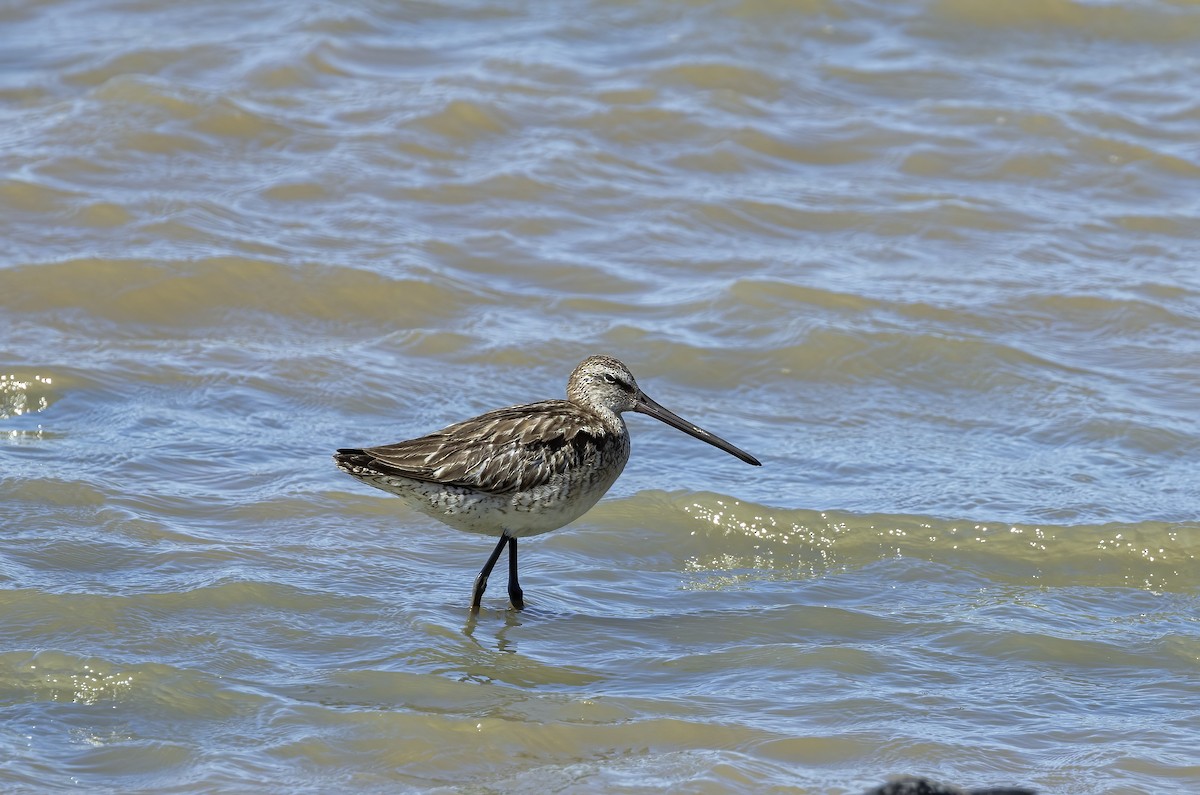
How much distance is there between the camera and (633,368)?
27.9 feet

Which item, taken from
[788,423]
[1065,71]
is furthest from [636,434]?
[1065,71]

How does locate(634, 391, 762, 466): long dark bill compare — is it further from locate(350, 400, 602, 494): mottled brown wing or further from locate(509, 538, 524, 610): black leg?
locate(509, 538, 524, 610): black leg

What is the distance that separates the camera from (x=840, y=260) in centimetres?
977

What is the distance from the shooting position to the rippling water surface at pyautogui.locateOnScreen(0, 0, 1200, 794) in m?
5.20

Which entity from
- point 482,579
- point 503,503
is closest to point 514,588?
point 482,579

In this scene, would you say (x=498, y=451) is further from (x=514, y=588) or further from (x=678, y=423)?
(x=678, y=423)

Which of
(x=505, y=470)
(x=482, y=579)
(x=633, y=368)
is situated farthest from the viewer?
(x=633, y=368)

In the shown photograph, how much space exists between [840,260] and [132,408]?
164 inches

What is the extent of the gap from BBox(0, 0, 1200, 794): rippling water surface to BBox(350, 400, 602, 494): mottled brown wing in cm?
Result: 52

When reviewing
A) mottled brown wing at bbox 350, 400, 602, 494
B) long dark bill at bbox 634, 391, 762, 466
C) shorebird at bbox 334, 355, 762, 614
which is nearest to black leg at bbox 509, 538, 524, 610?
shorebird at bbox 334, 355, 762, 614

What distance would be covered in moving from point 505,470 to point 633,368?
8.64ft

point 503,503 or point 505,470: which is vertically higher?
point 505,470

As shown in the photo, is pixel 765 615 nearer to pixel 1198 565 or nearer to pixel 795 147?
pixel 1198 565

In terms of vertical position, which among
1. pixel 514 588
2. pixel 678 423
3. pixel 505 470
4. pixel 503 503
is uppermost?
pixel 678 423
